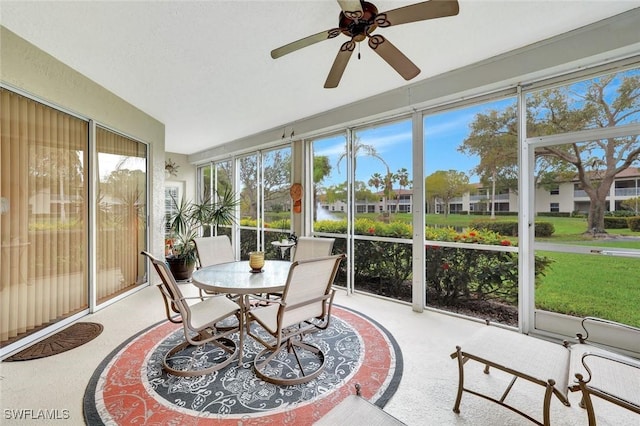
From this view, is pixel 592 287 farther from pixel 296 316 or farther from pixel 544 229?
pixel 296 316

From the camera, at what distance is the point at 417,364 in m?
2.28

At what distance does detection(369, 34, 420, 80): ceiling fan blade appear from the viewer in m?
1.90

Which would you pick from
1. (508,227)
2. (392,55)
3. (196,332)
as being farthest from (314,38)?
(508,227)

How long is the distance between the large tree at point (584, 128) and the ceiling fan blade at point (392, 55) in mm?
1572

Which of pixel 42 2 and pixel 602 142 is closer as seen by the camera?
pixel 42 2

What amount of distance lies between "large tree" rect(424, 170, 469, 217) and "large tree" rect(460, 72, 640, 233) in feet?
1.21

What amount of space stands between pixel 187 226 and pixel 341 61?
15.3 feet

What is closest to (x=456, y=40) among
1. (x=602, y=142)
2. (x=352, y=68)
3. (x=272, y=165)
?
(x=352, y=68)

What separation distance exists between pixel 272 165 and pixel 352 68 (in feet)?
10.2

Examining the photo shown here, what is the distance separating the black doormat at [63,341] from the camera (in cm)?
240

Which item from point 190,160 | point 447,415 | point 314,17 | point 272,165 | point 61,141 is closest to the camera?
point 447,415

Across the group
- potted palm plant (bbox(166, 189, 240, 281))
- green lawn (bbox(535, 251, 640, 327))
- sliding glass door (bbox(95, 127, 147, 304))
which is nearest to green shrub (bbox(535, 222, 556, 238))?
green lawn (bbox(535, 251, 640, 327))

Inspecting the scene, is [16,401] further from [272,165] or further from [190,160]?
[190,160]

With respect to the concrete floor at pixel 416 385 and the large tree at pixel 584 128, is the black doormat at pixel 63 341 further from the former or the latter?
the large tree at pixel 584 128
